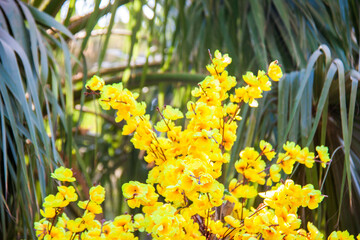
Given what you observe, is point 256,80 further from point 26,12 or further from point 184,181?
point 26,12

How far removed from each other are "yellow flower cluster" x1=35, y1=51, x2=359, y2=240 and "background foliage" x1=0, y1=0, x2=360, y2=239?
0.63 feet

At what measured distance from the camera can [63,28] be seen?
4.39 feet

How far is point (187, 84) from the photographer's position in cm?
174

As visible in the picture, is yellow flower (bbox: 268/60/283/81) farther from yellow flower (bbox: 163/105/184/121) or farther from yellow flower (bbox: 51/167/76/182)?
yellow flower (bbox: 51/167/76/182)

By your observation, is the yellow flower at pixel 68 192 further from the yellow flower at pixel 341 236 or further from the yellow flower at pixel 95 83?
the yellow flower at pixel 341 236

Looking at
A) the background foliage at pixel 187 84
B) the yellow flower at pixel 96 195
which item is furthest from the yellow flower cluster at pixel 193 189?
the background foliage at pixel 187 84

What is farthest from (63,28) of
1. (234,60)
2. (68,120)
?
(234,60)

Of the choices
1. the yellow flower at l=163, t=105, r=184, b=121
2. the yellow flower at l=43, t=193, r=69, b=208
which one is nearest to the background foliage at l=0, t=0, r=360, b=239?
the yellow flower at l=43, t=193, r=69, b=208

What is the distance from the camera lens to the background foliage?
1.11 metres

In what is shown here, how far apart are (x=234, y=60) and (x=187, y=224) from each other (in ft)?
3.56

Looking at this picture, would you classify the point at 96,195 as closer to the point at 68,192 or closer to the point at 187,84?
the point at 68,192

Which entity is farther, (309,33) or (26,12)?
(309,33)

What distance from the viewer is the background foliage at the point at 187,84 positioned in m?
1.11

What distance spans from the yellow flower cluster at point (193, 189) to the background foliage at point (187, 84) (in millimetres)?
192
